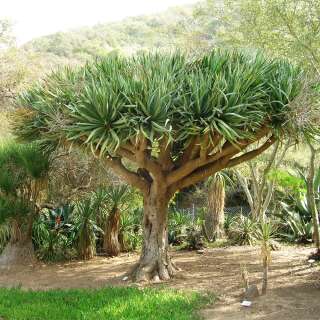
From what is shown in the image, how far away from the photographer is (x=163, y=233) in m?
9.62

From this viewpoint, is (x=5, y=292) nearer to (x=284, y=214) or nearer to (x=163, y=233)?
(x=163, y=233)

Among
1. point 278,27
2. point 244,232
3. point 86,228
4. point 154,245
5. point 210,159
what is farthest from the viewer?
point 244,232

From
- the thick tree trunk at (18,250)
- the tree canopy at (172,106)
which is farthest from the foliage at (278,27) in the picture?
the thick tree trunk at (18,250)

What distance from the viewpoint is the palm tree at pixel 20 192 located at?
11.0 m

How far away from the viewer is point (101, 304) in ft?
24.4

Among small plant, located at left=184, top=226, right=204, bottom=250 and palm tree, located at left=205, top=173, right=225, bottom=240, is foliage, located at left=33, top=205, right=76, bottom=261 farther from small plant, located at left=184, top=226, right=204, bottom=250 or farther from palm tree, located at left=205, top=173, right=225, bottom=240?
palm tree, located at left=205, top=173, right=225, bottom=240

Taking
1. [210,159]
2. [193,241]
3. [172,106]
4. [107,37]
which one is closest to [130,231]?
[193,241]

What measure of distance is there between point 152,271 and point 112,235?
3.51 meters

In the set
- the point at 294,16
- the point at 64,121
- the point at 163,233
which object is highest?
the point at 294,16

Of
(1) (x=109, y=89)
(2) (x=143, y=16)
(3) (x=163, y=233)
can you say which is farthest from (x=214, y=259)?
(2) (x=143, y=16)

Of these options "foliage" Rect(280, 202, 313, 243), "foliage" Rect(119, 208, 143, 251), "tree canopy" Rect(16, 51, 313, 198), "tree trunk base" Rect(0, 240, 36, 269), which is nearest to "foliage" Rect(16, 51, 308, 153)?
"tree canopy" Rect(16, 51, 313, 198)

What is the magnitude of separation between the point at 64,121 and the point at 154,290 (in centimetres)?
317

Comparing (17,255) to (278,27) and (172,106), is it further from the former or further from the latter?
(278,27)

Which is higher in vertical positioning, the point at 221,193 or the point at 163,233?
the point at 221,193
